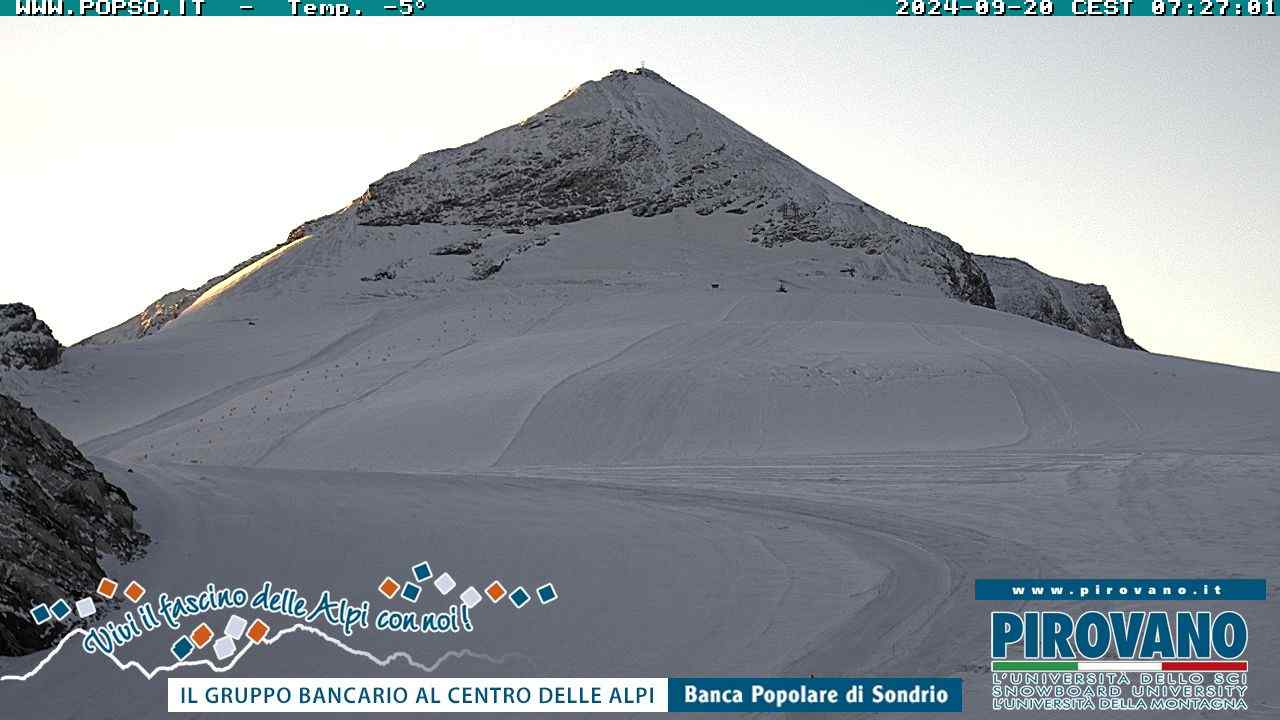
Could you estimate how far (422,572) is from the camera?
959 cm

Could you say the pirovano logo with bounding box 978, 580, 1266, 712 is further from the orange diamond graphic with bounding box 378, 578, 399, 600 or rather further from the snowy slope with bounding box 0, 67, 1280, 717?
the orange diamond graphic with bounding box 378, 578, 399, 600

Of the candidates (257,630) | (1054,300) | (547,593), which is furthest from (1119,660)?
(1054,300)

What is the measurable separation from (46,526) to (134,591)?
714 millimetres

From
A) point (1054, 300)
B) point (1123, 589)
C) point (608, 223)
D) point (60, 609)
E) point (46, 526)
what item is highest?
point (608, 223)

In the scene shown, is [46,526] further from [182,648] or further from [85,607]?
[182,648]

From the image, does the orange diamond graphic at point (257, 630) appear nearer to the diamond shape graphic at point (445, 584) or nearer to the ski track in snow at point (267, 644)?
the ski track in snow at point (267, 644)

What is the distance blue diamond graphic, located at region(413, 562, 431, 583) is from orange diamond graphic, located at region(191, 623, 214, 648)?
1.84 metres

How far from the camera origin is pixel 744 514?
13461 millimetres

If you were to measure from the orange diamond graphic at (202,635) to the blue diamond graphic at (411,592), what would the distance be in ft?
4.86

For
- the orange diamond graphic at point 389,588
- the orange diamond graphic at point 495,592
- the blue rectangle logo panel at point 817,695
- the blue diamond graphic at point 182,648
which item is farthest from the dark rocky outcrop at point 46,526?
the blue rectangle logo panel at point 817,695

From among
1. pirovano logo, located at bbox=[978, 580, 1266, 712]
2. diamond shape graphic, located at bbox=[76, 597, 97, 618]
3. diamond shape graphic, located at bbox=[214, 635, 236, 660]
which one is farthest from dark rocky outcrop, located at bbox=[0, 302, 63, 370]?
pirovano logo, located at bbox=[978, 580, 1266, 712]

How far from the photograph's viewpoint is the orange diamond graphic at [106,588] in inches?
315

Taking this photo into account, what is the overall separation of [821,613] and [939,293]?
4778 cm

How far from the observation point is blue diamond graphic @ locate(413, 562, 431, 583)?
946 cm
